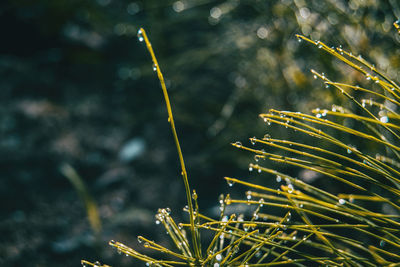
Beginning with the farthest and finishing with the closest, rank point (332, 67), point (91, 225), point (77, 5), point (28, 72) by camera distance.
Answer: point (77, 5) → point (28, 72) → point (91, 225) → point (332, 67)

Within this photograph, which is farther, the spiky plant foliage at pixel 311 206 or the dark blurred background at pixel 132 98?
the dark blurred background at pixel 132 98

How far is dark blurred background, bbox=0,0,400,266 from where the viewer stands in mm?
821

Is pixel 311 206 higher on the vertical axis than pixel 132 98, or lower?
lower

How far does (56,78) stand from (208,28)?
630 mm

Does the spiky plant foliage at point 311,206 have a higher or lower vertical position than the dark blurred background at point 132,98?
lower

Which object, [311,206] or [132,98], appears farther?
[132,98]

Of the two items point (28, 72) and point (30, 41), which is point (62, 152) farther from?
point (30, 41)

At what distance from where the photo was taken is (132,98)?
121 cm

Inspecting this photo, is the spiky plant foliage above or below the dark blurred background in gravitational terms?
below

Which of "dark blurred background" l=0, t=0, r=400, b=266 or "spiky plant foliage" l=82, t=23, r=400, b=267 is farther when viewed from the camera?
"dark blurred background" l=0, t=0, r=400, b=266

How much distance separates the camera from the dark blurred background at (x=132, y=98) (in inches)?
32.3

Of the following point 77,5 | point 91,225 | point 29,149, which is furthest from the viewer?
point 77,5

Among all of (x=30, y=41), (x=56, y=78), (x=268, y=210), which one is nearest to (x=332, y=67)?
(x=268, y=210)

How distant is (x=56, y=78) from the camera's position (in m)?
1.23
